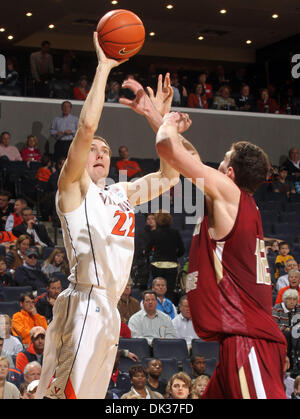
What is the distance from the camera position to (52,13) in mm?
16734

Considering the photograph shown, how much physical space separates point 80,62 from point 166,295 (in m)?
9.87

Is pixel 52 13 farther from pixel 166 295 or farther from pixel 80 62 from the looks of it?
pixel 166 295

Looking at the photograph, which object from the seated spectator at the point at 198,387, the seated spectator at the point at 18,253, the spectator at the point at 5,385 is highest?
the seated spectator at the point at 18,253

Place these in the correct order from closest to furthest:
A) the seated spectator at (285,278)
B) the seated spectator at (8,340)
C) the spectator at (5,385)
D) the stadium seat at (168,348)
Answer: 1. the spectator at (5,385)
2. the seated spectator at (8,340)
3. the stadium seat at (168,348)
4. the seated spectator at (285,278)

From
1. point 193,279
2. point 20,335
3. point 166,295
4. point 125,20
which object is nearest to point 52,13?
point 166,295

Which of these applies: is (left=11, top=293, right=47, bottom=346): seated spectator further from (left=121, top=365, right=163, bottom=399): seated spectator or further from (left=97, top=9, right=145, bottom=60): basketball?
(left=97, top=9, right=145, bottom=60): basketball

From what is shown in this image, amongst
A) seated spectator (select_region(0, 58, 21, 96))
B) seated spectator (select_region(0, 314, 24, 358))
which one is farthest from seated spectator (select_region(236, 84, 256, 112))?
seated spectator (select_region(0, 314, 24, 358))

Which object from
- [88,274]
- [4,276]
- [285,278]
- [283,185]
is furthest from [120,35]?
[283,185]

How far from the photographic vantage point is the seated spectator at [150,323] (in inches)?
341

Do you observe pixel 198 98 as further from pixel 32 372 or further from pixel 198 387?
pixel 32 372

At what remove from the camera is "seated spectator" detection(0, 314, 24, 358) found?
756cm

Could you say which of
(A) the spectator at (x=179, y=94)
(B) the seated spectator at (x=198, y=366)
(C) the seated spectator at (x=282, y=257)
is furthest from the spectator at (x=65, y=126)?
(B) the seated spectator at (x=198, y=366)

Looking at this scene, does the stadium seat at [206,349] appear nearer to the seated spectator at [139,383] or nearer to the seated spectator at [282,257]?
the seated spectator at [139,383]

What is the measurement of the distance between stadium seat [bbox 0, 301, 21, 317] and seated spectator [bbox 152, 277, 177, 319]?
1.79 meters
